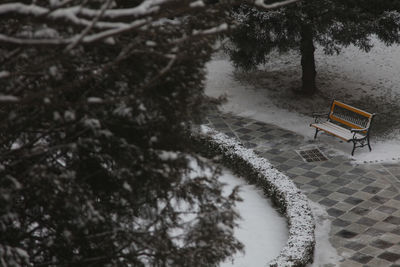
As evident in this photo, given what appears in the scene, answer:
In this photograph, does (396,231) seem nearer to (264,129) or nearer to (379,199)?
(379,199)

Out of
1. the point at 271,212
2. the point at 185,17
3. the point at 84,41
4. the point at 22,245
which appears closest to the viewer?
the point at 84,41

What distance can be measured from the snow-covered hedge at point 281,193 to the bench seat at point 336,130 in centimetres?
230

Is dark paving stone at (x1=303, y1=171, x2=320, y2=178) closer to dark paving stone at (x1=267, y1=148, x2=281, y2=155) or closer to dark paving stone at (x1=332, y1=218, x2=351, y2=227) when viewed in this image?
dark paving stone at (x1=267, y1=148, x2=281, y2=155)

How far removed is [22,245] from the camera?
531 centimetres

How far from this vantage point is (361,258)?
9.58 metres

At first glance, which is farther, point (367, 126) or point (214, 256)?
point (367, 126)

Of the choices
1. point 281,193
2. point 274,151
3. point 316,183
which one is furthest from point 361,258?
point 274,151

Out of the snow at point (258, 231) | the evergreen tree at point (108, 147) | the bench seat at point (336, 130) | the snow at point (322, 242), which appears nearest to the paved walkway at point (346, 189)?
the snow at point (322, 242)

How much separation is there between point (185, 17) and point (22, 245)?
300cm

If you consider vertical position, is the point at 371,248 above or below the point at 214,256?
below

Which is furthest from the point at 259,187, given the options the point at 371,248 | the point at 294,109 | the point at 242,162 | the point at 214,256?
the point at 214,256

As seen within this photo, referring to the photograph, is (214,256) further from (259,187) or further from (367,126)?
(367,126)

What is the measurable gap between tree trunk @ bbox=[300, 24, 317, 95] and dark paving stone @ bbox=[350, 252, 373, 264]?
6735 millimetres

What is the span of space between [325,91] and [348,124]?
3.06 m
